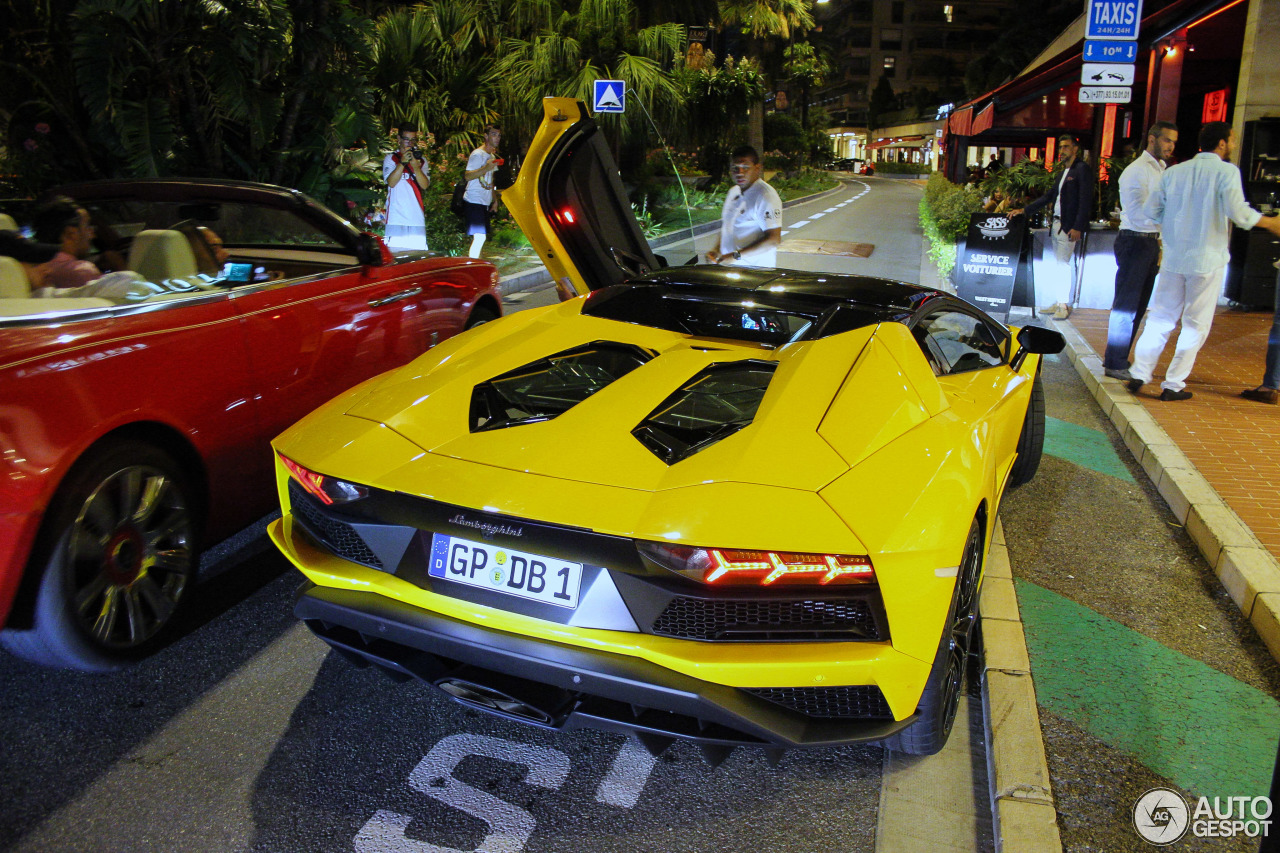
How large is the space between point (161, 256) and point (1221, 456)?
18.5ft

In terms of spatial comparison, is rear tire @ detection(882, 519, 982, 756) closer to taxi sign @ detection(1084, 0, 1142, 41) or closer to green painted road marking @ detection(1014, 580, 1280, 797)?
green painted road marking @ detection(1014, 580, 1280, 797)

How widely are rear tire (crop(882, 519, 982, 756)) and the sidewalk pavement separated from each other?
1.35 metres

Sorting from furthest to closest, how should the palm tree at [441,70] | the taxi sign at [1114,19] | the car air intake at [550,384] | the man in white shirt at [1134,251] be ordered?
the palm tree at [441,70], the taxi sign at [1114,19], the man in white shirt at [1134,251], the car air intake at [550,384]

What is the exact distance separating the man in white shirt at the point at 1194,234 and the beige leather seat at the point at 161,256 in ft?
20.1

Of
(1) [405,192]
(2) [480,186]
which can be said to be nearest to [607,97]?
(2) [480,186]

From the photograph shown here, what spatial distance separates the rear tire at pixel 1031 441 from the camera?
4.75m

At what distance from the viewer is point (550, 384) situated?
3.08 meters

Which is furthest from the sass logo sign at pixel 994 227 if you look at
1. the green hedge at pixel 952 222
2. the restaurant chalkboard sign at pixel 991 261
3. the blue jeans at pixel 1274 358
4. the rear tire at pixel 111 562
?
the rear tire at pixel 111 562

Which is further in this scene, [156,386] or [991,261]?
[991,261]

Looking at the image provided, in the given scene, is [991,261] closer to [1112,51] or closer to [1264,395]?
[1112,51]

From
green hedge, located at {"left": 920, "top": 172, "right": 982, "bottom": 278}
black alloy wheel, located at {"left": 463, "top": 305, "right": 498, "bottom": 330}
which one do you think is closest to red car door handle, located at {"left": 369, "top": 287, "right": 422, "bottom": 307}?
black alloy wheel, located at {"left": 463, "top": 305, "right": 498, "bottom": 330}

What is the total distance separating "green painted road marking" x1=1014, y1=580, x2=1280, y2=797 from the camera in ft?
8.65

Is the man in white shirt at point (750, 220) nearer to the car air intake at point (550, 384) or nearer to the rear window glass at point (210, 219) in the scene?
the rear window glass at point (210, 219)

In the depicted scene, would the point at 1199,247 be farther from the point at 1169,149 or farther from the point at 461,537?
the point at 461,537
